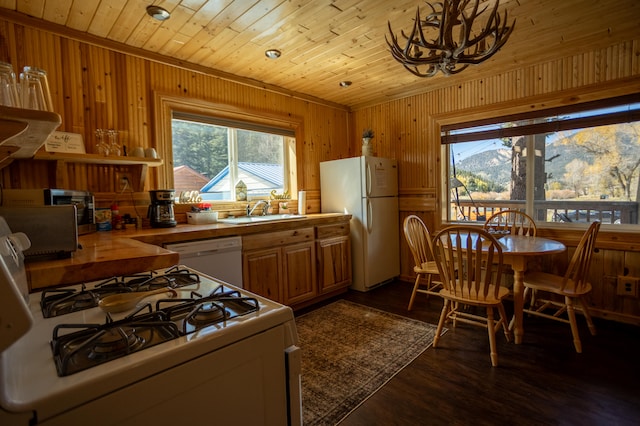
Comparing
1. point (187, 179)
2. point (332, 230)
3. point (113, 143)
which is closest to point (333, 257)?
point (332, 230)

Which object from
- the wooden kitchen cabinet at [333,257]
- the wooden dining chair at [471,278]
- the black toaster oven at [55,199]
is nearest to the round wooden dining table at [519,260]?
Answer: the wooden dining chair at [471,278]

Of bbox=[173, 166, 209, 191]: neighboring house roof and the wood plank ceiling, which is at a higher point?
the wood plank ceiling

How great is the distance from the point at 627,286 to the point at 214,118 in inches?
158

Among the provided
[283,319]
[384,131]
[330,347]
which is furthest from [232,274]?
[384,131]

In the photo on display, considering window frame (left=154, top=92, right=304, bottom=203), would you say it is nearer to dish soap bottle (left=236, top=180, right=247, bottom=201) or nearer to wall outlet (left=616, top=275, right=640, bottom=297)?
dish soap bottle (left=236, top=180, right=247, bottom=201)

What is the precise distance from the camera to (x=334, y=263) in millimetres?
3492

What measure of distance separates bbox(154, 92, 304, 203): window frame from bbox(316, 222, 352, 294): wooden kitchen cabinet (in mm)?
806

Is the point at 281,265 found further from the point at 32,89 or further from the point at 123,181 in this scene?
the point at 32,89

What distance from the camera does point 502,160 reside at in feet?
11.1

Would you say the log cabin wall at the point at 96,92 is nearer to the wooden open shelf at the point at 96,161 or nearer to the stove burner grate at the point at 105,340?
the wooden open shelf at the point at 96,161

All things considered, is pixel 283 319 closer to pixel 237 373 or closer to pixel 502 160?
pixel 237 373

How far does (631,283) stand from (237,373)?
3.37 meters

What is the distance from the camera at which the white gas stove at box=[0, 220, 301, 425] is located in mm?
542

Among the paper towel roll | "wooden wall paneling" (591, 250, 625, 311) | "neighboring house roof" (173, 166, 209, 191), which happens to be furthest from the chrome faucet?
"wooden wall paneling" (591, 250, 625, 311)
